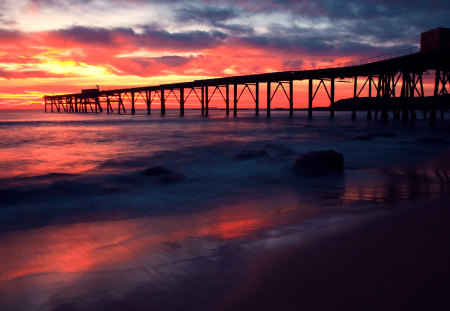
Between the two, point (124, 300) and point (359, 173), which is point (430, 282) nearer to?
point (124, 300)

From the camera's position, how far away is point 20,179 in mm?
6438

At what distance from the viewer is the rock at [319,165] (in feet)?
21.0

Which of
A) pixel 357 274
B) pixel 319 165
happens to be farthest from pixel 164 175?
pixel 357 274

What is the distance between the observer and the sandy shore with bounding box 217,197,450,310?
1.97m

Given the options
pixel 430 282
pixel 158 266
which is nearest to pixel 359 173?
pixel 430 282

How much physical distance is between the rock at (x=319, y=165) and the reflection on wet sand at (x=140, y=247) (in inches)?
53.7

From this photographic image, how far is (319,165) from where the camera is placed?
21.4 feet

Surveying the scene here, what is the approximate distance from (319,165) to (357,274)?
4371 mm

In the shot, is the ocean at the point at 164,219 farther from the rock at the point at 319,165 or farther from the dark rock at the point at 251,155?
the rock at the point at 319,165

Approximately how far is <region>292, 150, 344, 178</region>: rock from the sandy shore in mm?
3155

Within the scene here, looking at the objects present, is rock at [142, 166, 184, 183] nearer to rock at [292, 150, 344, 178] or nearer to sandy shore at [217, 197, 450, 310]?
rock at [292, 150, 344, 178]

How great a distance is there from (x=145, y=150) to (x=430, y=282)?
34.0 feet

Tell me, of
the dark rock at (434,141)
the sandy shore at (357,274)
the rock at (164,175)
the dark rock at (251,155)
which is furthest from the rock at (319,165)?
the dark rock at (434,141)

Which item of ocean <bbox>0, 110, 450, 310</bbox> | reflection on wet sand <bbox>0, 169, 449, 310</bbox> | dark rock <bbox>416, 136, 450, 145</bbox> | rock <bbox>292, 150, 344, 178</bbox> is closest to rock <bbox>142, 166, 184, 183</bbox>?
ocean <bbox>0, 110, 450, 310</bbox>
